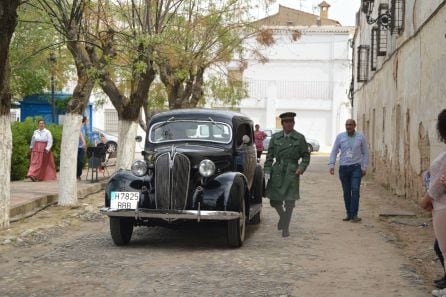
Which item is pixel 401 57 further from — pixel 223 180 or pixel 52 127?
pixel 52 127

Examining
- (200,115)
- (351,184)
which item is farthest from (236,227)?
(351,184)

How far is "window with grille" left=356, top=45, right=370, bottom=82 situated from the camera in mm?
26109

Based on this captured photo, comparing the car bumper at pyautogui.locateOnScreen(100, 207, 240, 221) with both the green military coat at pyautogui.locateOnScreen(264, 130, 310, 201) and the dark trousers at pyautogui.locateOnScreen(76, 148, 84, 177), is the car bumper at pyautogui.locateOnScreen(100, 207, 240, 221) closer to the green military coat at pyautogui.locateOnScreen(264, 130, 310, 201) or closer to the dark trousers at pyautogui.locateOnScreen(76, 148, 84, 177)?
the green military coat at pyautogui.locateOnScreen(264, 130, 310, 201)

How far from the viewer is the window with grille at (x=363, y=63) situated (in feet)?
85.7

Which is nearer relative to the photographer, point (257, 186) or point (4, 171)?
point (4, 171)

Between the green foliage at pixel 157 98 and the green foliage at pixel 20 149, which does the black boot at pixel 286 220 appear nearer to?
the green foliage at pixel 20 149

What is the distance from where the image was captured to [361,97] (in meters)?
29.3

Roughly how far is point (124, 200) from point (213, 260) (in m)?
1.46

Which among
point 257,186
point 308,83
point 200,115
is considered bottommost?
point 257,186

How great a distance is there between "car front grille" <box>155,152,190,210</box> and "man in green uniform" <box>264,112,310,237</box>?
1670 mm

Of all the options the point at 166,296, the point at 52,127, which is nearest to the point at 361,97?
the point at 52,127

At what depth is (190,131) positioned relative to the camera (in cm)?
1038

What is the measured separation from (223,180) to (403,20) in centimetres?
899

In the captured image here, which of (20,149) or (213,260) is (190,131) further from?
(20,149)
